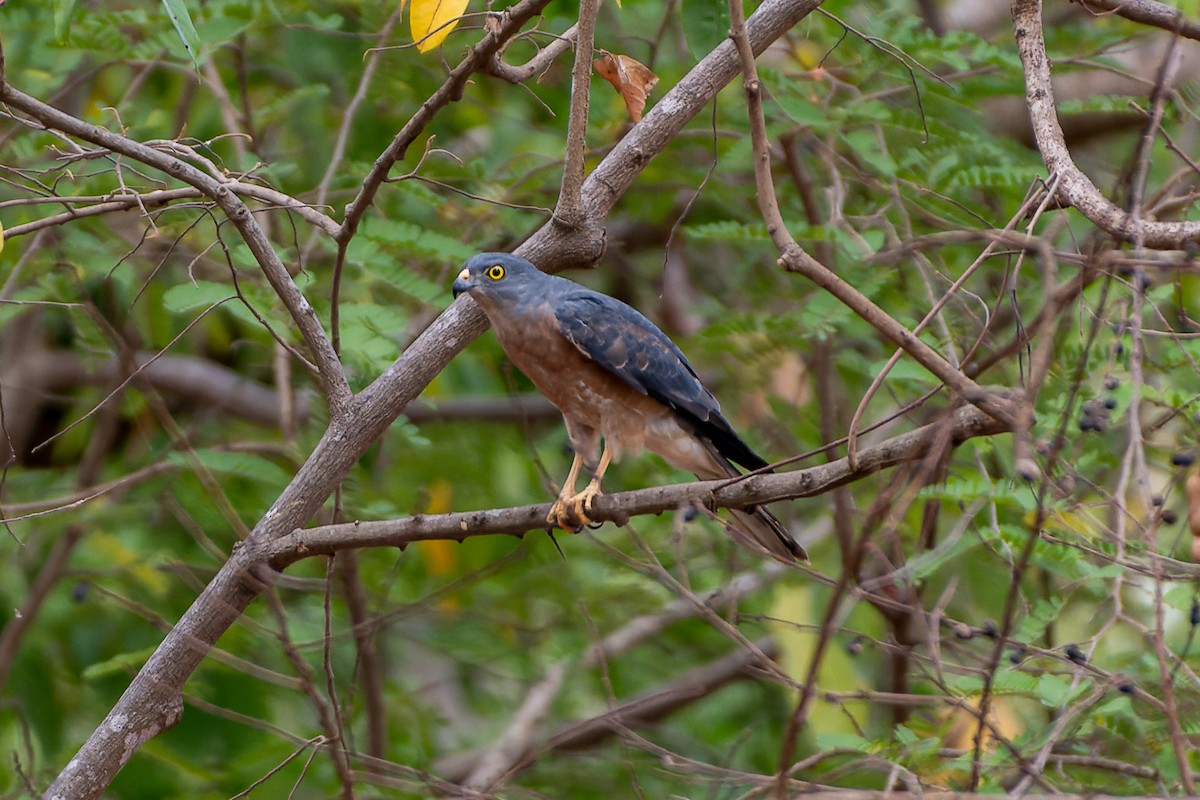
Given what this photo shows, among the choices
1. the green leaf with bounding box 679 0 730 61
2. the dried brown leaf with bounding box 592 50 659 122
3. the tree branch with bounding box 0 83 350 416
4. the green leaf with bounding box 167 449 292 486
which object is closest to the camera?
the tree branch with bounding box 0 83 350 416

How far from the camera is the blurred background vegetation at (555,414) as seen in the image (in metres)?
4.33

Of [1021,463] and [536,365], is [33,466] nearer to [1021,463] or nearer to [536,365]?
[536,365]

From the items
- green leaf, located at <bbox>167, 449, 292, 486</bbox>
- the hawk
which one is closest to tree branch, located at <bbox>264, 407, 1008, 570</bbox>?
the hawk

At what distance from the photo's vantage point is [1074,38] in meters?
6.36

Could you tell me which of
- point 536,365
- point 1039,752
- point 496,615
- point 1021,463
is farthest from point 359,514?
point 1021,463

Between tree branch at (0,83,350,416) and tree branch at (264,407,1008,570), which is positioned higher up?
tree branch at (0,83,350,416)

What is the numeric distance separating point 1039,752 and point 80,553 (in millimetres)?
5224

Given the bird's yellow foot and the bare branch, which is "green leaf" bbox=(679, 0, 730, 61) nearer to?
the bare branch

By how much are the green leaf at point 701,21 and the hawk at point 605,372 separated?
967mm

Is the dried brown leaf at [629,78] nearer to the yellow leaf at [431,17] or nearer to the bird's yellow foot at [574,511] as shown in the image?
the yellow leaf at [431,17]

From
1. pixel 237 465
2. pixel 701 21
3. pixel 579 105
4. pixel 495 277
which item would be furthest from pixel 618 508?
pixel 237 465

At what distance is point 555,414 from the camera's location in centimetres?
760

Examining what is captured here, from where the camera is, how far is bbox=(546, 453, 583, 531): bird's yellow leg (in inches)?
155

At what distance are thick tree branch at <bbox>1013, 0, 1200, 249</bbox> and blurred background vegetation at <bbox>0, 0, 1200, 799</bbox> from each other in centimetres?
45
